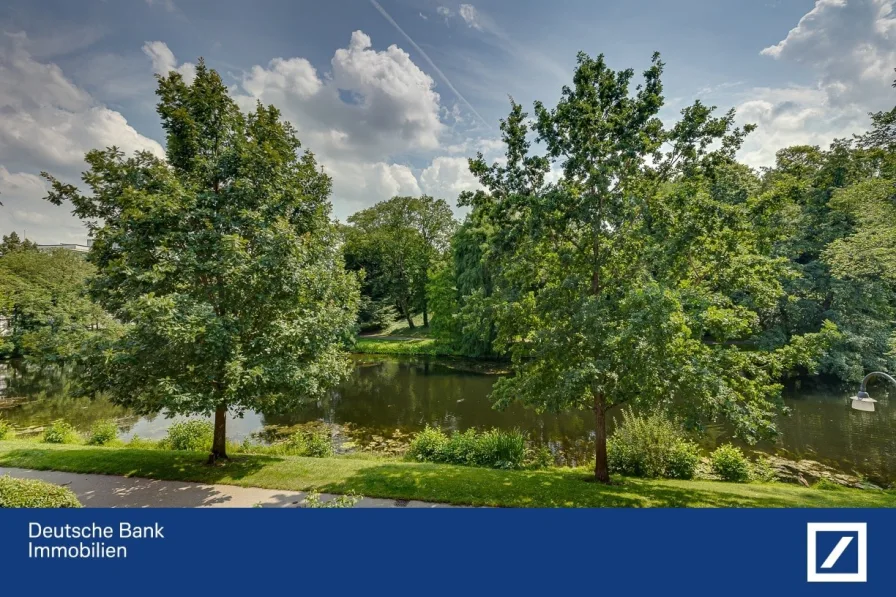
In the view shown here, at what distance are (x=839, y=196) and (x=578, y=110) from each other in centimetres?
2579

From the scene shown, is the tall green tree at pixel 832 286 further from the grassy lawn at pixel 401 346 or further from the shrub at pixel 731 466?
the grassy lawn at pixel 401 346

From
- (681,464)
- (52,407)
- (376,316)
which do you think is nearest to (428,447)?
(681,464)

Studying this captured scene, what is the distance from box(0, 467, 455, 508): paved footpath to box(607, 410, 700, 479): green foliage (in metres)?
6.06

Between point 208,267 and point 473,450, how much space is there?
8.67 meters

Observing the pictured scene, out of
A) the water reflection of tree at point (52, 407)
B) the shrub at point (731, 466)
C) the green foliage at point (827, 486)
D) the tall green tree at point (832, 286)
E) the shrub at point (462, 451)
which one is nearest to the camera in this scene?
the green foliage at point (827, 486)

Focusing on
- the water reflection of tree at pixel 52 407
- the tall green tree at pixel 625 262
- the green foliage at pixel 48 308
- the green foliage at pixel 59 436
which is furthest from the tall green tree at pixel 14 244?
the tall green tree at pixel 625 262

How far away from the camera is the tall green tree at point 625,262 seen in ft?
25.5

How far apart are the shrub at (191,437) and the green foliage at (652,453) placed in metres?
12.6

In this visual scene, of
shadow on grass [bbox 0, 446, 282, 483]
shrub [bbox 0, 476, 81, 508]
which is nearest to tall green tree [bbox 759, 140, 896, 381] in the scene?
shadow on grass [bbox 0, 446, 282, 483]

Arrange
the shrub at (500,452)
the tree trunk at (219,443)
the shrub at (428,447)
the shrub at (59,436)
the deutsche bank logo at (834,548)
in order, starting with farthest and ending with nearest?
the shrub at (59,436), the shrub at (428,447), the shrub at (500,452), the tree trunk at (219,443), the deutsche bank logo at (834,548)

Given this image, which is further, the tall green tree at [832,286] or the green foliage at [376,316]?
the green foliage at [376,316]

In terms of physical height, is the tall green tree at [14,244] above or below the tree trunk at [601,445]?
above

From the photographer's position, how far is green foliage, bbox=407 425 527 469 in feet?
39.5

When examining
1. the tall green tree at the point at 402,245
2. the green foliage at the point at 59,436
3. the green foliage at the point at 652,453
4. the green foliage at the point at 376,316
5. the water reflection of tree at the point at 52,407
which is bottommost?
the water reflection of tree at the point at 52,407
